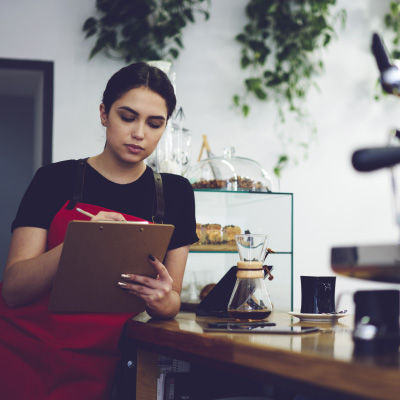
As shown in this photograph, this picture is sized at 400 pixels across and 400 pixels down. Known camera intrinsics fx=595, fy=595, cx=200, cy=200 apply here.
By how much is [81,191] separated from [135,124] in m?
0.22

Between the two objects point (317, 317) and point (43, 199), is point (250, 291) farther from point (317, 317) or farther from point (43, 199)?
point (43, 199)

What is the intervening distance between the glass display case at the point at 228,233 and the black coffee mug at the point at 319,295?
327 mm

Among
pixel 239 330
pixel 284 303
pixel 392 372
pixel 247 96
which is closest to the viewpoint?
pixel 392 372

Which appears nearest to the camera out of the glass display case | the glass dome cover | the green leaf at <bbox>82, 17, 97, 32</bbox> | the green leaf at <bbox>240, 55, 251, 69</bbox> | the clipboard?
the clipboard

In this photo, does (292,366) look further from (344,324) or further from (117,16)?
(117,16)

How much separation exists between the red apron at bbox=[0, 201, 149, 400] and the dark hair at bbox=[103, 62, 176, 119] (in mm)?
550

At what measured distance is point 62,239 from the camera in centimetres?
143

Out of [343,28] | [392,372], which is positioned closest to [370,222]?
[343,28]

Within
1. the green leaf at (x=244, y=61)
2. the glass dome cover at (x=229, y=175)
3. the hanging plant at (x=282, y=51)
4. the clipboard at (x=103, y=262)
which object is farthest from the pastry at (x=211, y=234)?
the green leaf at (x=244, y=61)

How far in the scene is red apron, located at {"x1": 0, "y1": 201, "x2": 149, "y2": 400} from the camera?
1.34 meters

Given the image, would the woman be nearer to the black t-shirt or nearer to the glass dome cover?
the black t-shirt

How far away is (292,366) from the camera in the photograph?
834mm

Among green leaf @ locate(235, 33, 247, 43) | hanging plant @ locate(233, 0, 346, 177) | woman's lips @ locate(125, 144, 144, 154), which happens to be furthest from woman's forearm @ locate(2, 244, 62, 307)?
green leaf @ locate(235, 33, 247, 43)

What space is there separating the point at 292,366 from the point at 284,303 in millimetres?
1063
